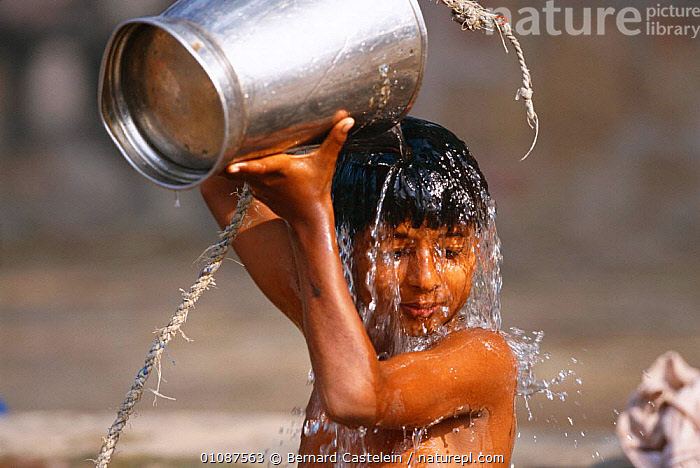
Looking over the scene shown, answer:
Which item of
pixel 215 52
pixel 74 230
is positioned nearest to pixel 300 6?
pixel 215 52

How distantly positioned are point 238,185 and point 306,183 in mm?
534

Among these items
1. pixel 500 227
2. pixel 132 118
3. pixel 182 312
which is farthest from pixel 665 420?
pixel 500 227

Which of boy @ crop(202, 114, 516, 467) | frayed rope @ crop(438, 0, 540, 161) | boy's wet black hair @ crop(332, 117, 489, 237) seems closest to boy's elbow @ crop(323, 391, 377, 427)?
boy @ crop(202, 114, 516, 467)

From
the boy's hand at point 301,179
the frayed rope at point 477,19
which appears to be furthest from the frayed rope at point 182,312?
the frayed rope at point 477,19

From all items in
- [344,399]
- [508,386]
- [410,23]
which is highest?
[410,23]

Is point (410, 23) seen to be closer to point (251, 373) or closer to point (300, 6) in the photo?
point (300, 6)

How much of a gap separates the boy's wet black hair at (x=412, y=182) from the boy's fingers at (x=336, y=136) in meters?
0.22

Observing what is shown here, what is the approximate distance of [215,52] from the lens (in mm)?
1204

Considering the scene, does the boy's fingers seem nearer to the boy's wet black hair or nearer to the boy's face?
the boy's wet black hair

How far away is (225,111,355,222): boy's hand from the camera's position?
1.31m

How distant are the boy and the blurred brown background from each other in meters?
1.92

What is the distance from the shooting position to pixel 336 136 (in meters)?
1.34

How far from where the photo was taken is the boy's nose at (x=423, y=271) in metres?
1.60

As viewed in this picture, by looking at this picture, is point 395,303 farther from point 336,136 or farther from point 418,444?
point 336,136
